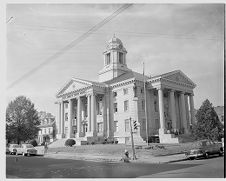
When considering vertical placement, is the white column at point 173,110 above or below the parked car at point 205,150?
above

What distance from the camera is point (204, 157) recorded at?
1731 centimetres

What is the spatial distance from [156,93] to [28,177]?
81.3ft

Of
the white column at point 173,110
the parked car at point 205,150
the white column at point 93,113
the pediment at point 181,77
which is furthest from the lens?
the white column at point 93,113

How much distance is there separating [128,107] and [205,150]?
16.4 m

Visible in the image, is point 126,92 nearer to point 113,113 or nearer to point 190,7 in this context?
point 113,113

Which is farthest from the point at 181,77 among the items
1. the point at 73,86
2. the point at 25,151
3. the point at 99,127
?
the point at 73,86

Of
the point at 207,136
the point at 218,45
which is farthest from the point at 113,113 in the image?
the point at 218,45

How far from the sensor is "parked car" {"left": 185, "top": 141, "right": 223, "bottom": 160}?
1719cm

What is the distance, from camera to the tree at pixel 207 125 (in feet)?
63.6

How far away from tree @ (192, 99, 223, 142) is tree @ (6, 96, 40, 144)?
11872 mm

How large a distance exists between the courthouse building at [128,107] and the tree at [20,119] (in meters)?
6.78

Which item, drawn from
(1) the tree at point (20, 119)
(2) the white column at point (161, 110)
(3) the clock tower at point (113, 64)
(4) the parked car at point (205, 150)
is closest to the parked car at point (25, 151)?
(1) the tree at point (20, 119)

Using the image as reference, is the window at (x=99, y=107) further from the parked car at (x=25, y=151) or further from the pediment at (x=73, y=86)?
the parked car at (x=25, y=151)

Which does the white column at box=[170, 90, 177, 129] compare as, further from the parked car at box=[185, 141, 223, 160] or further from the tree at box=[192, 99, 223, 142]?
the parked car at box=[185, 141, 223, 160]
